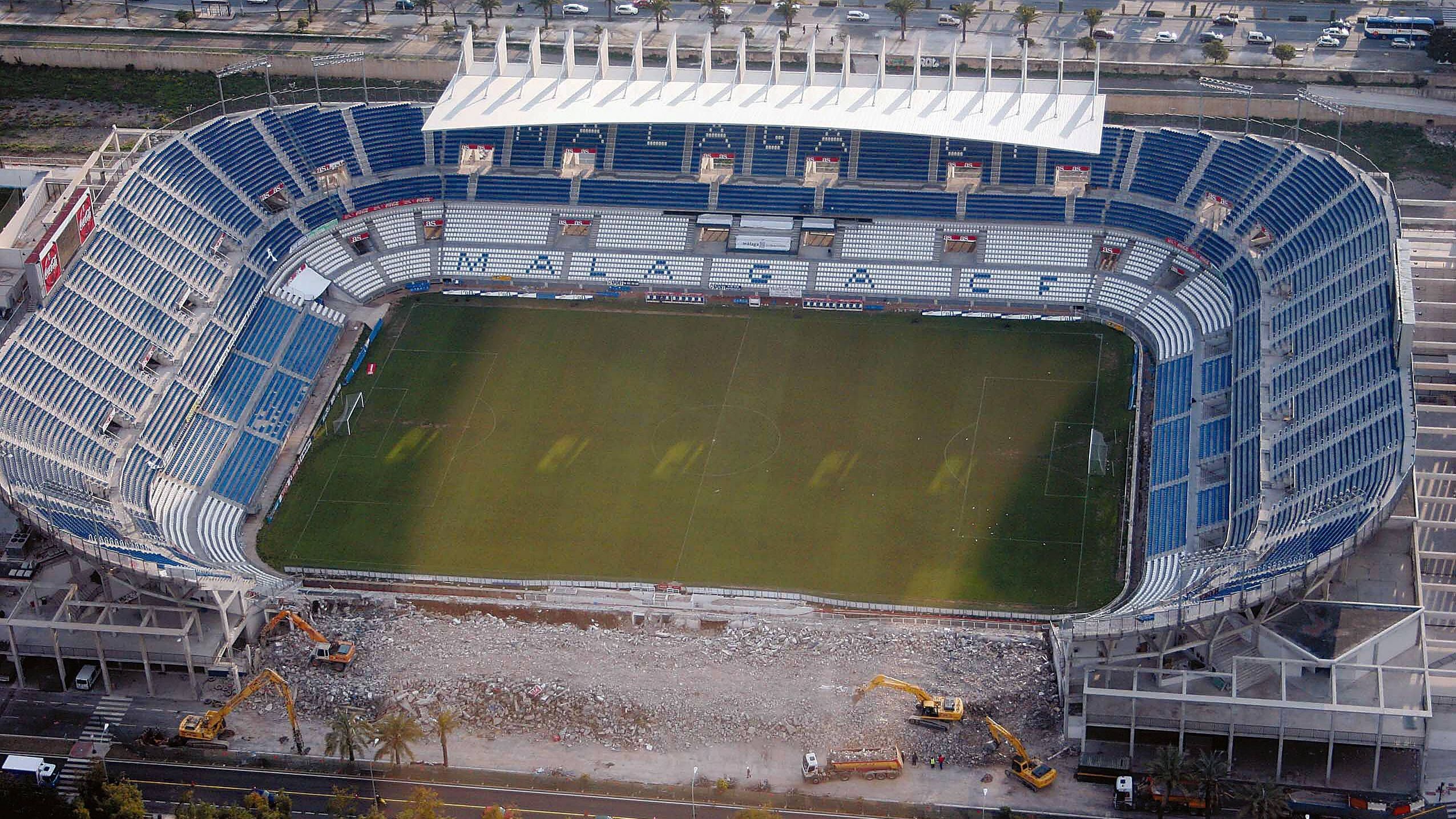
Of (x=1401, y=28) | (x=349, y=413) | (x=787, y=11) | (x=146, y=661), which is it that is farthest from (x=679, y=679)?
(x=1401, y=28)

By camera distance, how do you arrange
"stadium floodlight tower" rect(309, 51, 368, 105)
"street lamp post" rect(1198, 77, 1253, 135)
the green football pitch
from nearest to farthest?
the green football pitch → "street lamp post" rect(1198, 77, 1253, 135) → "stadium floodlight tower" rect(309, 51, 368, 105)

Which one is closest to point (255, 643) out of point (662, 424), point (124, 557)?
point (124, 557)

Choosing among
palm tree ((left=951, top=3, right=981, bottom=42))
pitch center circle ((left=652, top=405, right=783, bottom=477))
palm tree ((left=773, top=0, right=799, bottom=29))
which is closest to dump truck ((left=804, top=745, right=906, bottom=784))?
pitch center circle ((left=652, top=405, right=783, bottom=477))

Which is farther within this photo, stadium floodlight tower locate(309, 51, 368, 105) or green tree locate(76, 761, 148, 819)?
stadium floodlight tower locate(309, 51, 368, 105)

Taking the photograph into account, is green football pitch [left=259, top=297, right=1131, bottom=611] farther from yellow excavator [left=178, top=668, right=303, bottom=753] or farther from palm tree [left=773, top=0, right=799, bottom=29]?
palm tree [left=773, top=0, right=799, bottom=29]

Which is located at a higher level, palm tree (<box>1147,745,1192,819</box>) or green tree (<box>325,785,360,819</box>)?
palm tree (<box>1147,745,1192,819</box>)

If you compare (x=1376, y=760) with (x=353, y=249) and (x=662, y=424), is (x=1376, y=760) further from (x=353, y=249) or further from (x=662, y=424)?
(x=353, y=249)

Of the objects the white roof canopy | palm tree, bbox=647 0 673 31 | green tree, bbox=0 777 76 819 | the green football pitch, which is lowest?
green tree, bbox=0 777 76 819
